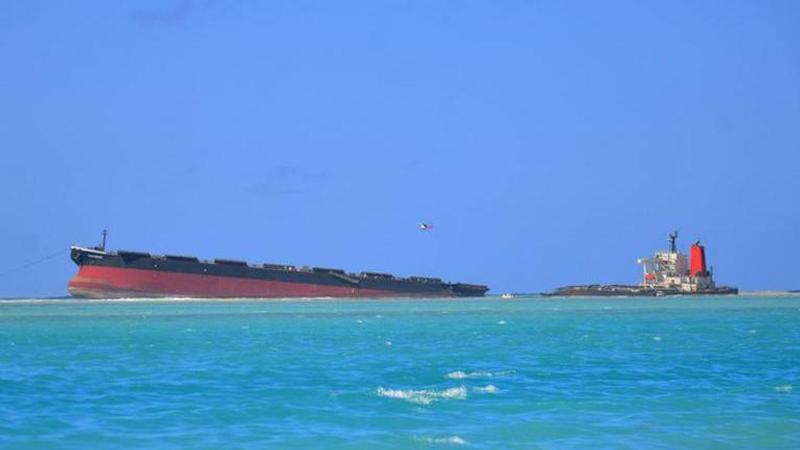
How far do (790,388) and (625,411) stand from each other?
5.05 metres

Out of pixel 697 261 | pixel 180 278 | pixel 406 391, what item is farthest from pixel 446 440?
pixel 697 261

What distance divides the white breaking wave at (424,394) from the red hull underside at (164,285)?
68110 mm

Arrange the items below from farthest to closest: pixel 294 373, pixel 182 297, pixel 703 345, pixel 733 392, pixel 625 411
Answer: pixel 182 297
pixel 703 345
pixel 294 373
pixel 733 392
pixel 625 411

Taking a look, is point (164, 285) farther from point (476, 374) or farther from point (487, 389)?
point (487, 389)

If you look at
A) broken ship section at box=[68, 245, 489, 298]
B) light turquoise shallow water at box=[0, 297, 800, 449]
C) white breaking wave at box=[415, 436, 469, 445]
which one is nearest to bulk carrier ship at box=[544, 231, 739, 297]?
broken ship section at box=[68, 245, 489, 298]

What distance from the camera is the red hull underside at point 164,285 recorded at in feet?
277

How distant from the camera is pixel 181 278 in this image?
85.2m

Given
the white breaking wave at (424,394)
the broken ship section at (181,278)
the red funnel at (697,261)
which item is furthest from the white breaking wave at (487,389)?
the red funnel at (697,261)

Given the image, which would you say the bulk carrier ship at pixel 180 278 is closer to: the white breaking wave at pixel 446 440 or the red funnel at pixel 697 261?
the red funnel at pixel 697 261

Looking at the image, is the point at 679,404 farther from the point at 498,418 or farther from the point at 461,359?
the point at 461,359

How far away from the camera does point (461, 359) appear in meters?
26.6

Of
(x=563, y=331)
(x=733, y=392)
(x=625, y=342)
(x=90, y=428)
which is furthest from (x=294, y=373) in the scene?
(x=563, y=331)

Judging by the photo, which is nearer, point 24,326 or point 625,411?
point 625,411

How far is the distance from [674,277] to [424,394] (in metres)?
92.7
